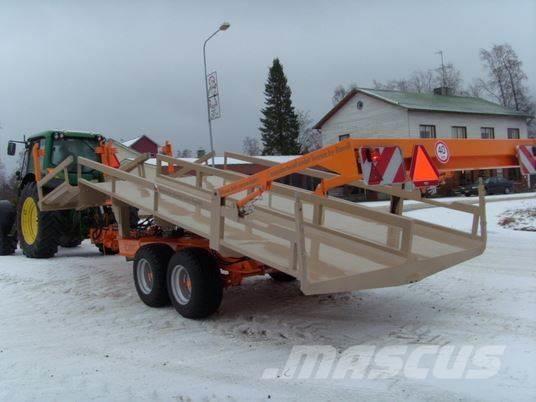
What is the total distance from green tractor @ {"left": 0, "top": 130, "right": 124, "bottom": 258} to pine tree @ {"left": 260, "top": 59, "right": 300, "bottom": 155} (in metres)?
44.6

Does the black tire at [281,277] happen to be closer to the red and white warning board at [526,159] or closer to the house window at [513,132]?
the red and white warning board at [526,159]

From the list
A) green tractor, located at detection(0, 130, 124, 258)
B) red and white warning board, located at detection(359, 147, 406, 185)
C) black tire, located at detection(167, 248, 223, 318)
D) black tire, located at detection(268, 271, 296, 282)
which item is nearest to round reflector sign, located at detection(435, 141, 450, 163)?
red and white warning board, located at detection(359, 147, 406, 185)

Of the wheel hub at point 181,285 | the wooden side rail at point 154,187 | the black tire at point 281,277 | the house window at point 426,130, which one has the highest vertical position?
the house window at point 426,130

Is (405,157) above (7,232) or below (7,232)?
above

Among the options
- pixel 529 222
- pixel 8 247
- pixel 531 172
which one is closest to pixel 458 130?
pixel 529 222

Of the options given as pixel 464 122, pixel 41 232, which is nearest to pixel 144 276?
pixel 41 232

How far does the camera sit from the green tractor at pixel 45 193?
9.70 m

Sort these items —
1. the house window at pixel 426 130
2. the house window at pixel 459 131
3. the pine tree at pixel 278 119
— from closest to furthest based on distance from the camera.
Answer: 1. the house window at pixel 426 130
2. the house window at pixel 459 131
3. the pine tree at pixel 278 119

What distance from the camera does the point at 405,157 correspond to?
469 cm

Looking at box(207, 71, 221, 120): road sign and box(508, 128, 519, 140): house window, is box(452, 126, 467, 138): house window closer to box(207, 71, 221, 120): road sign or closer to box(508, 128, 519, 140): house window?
box(508, 128, 519, 140): house window

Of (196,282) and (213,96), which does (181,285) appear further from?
(213,96)

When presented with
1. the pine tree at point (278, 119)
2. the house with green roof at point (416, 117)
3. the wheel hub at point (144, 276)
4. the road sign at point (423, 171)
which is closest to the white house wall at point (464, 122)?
the house with green roof at point (416, 117)

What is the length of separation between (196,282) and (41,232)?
5249mm

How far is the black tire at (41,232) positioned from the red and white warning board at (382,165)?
23.4 feet
